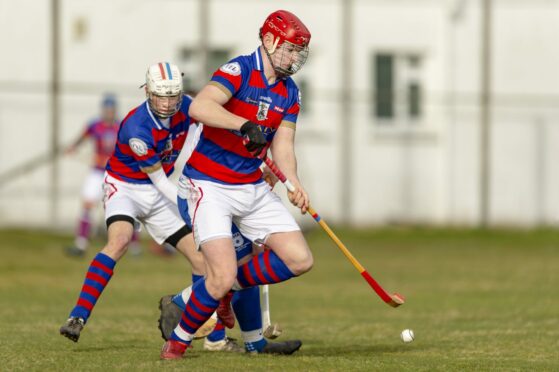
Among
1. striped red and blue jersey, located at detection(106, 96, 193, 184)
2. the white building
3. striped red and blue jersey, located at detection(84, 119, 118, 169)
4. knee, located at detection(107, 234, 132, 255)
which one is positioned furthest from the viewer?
the white building

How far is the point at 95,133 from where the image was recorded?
18875 mm

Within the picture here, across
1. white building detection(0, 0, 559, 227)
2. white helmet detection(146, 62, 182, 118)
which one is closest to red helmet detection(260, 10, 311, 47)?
white helmet detection(146, 62, 182, 118)

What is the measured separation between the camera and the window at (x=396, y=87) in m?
26.6

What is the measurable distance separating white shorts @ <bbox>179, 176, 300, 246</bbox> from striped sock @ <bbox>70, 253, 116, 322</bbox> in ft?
3.78

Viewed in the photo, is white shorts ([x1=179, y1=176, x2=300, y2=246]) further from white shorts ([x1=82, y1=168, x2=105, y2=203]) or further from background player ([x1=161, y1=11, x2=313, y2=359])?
white shorts ([x1=82, y1=168, x2=105, y2=203])

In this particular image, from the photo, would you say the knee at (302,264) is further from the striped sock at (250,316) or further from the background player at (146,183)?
the background player at (146,183)

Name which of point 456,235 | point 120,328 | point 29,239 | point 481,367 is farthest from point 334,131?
point 481,367

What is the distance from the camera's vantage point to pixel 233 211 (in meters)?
7.94

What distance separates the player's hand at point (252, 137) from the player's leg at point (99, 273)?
1.80m

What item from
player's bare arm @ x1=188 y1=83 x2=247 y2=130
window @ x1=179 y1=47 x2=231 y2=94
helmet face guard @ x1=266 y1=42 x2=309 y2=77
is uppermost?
window @ x1=179 y1=47 x2=231 y2=94

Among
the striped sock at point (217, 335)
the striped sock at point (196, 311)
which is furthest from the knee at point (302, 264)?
the striped sock at point (217, 335)

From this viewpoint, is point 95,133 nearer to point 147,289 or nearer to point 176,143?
point 147,289

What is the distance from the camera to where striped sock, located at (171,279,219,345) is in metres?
7.75

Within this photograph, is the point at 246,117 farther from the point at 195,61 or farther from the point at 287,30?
the point at 195,61
